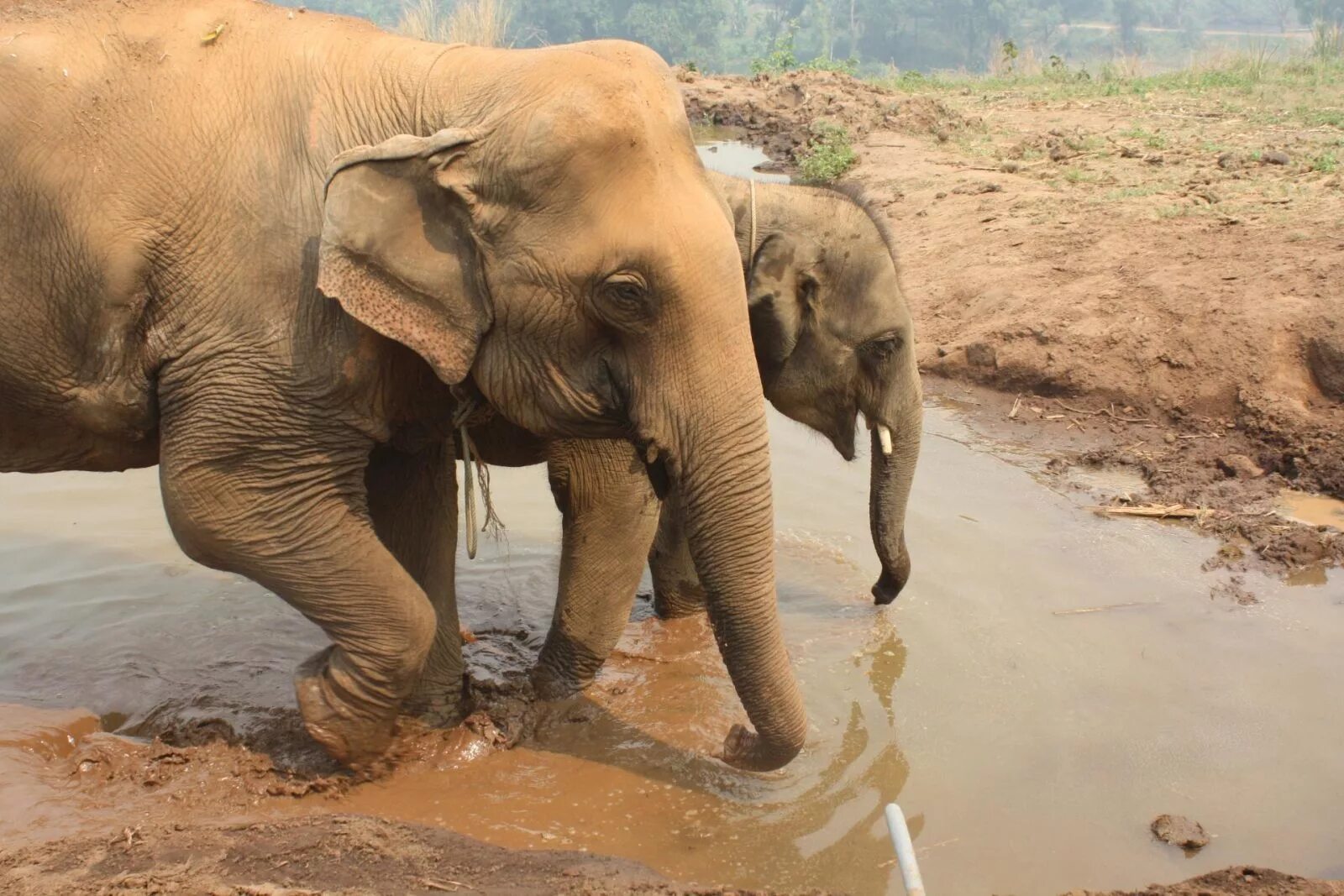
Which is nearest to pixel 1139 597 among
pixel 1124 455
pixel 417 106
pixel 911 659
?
pixel 911 659

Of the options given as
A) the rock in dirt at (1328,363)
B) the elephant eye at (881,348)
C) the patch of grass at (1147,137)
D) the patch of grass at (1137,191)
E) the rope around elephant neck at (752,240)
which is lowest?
the rock in dirt at (1328,363)

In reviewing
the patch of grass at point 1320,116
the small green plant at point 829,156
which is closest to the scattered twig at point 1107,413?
the patch of grass at point 1320,116

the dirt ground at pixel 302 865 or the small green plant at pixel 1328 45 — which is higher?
the small green plant at pixel 1328 45

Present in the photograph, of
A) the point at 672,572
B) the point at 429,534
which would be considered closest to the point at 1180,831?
the point at 672,572

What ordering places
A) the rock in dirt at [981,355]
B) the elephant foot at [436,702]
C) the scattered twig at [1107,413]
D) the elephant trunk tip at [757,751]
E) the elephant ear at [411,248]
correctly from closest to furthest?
the elephant ear at [411,248] < the elephant trunk tip at [757,751] < the elephant foot at [436,702] < the scattered twig at [1107,413] < the rock in dirt at [981,355]

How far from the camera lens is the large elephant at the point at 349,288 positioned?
3.28m

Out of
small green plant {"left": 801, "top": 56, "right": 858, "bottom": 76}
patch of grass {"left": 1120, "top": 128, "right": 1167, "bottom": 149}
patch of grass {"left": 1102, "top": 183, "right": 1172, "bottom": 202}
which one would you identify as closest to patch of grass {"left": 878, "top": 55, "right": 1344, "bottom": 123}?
patch of grass {"left": 1120, "top": 128, "right": 1167, "bottom": 149}

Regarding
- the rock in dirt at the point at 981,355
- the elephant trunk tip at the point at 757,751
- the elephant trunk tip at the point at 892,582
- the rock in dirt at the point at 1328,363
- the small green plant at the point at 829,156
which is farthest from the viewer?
the small green plant at the point at 829,156

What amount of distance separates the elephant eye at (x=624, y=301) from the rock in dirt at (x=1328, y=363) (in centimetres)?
541

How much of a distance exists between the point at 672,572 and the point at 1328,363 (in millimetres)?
3972

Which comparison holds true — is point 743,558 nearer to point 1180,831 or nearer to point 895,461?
point 1180,831

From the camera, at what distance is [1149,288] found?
8547 mm

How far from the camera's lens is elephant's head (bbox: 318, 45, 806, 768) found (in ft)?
10.6

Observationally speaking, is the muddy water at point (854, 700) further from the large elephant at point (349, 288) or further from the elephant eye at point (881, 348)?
the elephant eye at point (881, 348)
